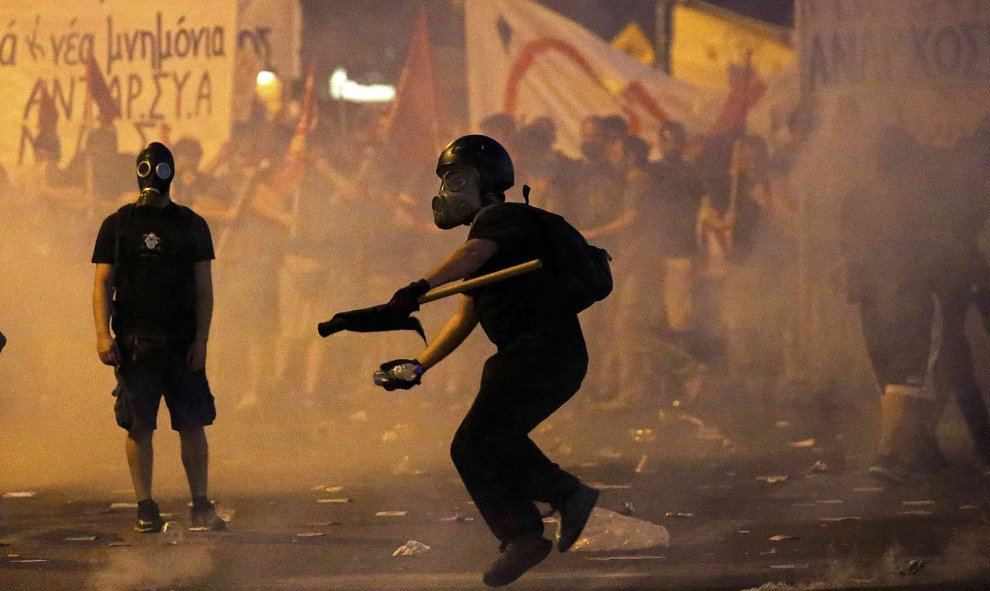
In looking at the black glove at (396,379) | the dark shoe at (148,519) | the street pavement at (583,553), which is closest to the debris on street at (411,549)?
the street pavement at (583,553)

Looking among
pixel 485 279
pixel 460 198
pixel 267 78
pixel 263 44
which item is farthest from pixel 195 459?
pixel 263 44

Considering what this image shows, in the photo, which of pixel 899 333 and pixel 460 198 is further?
pixel 899 333

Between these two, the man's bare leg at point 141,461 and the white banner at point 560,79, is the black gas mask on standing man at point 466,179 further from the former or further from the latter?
the white banner at point 560,79

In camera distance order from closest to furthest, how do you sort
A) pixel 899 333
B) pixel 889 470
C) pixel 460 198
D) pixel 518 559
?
pixel 518 559, pixel 460 198, pixel 889 470, pixel 899 333

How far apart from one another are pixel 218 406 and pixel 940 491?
529 centimetres

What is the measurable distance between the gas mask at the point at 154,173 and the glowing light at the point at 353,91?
14.6 feet

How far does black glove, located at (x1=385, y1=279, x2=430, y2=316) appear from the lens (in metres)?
4.93

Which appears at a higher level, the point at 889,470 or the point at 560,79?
the point at 560,79

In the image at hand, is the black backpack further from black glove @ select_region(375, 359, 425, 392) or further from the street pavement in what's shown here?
the street pavement

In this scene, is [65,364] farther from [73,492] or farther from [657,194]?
[657,194]

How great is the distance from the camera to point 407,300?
16.2 feet

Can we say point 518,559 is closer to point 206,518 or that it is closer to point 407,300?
point 407,300

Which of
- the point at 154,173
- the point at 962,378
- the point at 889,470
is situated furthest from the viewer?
the point at 962,378

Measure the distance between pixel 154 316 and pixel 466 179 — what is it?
218cm
